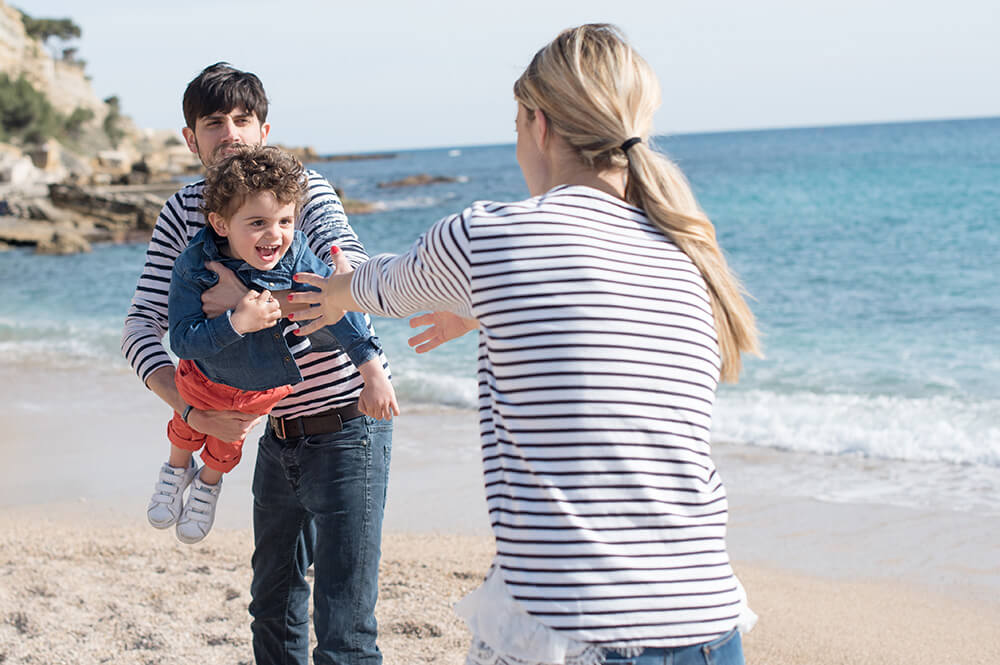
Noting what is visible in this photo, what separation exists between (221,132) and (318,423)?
978mm

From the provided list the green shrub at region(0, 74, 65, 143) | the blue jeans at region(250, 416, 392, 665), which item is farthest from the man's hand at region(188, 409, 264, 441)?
the green shrub at region(0, 74, 65, 143)

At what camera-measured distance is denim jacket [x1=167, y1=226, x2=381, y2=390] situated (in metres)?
2.51

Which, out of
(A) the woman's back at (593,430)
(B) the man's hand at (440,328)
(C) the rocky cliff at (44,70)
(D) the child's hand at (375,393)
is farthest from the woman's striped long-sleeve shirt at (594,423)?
A: (C) the rocky cliff at (44,70)

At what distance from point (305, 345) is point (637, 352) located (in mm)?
1293

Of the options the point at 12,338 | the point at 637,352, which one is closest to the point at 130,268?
the point at 12,338

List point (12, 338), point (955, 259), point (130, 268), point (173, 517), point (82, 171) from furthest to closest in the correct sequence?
point (82, 171) < point (130, 268) < point (955, 259) < point (12, 338) < point (173, 517)

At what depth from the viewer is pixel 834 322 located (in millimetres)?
12633

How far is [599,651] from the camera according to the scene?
1.56 meters

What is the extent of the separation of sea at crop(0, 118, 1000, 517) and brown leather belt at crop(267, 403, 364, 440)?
46.3 inches

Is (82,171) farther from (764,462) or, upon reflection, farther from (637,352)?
(637,352)

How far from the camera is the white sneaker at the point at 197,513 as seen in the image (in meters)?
2.94

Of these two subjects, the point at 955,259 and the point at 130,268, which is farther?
the point at 130,268

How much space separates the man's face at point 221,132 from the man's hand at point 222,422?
2.49ft

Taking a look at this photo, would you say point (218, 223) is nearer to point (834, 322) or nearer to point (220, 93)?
point (220, 93)
